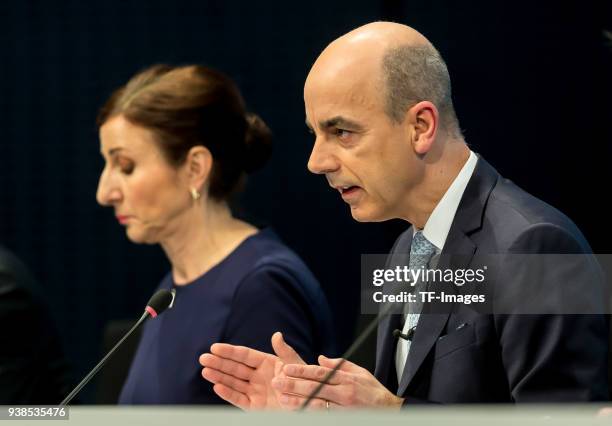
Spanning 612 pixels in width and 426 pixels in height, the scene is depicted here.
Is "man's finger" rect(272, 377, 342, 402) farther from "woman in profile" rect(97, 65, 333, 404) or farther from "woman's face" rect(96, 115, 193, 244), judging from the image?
"woman's face" rect(96, 115, 193, 244)

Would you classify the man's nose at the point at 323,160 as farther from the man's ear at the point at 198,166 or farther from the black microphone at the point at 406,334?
the man's ear at the point at 198,166

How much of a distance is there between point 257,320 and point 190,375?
172 mm

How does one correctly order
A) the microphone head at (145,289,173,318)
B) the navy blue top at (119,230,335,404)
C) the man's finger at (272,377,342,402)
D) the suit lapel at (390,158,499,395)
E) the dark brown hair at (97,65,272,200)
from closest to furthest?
1. the man's finger at (272,377,342,402)
2. the suit lapel at (390,158,499,395)
3. the microphone head at (145,289,173,318)
4. the navy blue top at (119,230,335,404)
5. the dark brown hair at (97,65,272,200)

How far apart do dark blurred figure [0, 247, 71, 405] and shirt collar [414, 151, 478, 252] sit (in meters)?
1.05

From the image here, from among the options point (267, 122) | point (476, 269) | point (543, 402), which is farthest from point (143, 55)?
point (543, 402)

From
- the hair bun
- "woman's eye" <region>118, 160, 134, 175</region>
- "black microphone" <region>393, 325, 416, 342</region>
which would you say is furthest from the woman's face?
"black microphone" <region>393, 325, 416, 342</region>

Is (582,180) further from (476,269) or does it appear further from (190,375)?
(190,375)

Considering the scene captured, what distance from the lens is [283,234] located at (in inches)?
98.8

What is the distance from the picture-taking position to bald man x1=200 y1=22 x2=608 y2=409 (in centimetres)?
134

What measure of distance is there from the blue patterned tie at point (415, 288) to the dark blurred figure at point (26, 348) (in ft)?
3.21

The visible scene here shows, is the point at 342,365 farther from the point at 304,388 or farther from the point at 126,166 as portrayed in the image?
the point at 126,166

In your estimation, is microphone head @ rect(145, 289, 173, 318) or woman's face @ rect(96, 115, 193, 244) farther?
woman's face @ rect(96, 115, 193, 244)

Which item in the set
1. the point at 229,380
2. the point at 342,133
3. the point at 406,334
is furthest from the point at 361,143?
the point at 229,380

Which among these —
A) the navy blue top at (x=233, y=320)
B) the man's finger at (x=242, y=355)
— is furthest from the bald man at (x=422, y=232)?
the navy blue top at (x=233, y=320)
